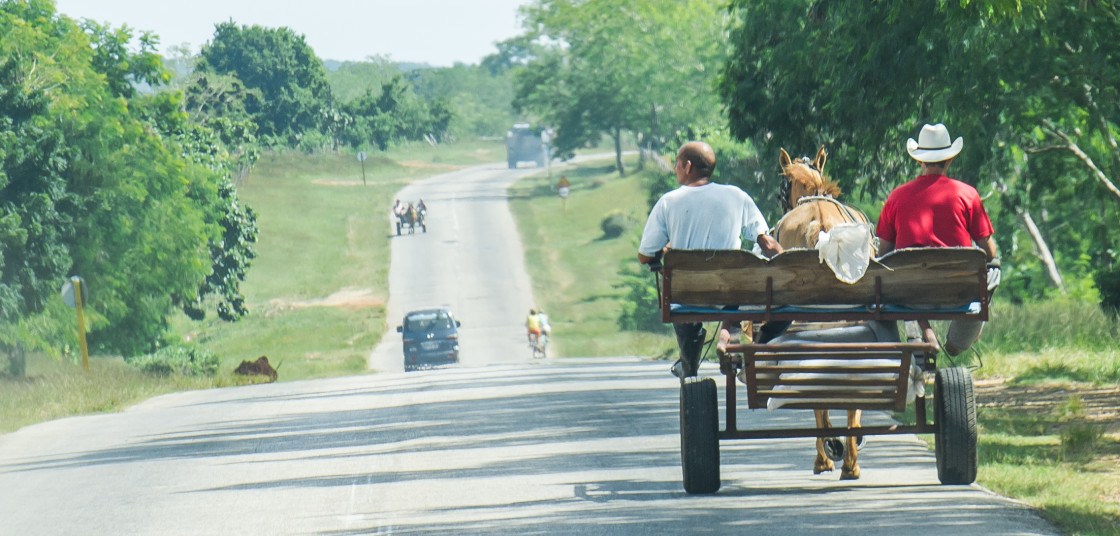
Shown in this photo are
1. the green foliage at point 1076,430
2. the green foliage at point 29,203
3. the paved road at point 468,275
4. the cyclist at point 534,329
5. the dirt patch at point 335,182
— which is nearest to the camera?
the green foliage at point 1076,430

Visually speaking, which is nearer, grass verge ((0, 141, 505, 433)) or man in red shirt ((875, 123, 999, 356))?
man in red shirt ((875, 123, 999, 356))

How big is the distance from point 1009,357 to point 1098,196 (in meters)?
2.88

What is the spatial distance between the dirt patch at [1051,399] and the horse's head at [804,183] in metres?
4.99

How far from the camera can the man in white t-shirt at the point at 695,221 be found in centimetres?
1046

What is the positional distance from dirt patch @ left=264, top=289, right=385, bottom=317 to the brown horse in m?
61.6

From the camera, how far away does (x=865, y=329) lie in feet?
32.1

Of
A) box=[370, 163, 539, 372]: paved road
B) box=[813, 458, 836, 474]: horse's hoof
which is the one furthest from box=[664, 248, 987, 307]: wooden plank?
box=[370, 163, 539, 372]: paved road

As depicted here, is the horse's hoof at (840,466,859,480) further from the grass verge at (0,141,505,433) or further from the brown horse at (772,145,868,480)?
the grass verge at (0,141,505,433)

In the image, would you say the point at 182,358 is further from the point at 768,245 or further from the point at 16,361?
the point at 768,245

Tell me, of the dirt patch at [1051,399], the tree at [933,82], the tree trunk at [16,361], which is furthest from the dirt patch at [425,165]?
the dirt patch at [1051,399]

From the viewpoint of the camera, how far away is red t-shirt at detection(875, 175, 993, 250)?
9984 mm

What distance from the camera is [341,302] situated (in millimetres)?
73562

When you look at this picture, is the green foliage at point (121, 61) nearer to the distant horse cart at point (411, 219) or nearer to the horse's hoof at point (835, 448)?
the distant horse cart at point (411, 219)

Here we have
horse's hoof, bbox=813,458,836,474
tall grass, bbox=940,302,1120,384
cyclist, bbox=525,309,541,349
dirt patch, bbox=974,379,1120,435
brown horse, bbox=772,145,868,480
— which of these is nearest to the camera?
brown horse, bbox=772,145,868,480
